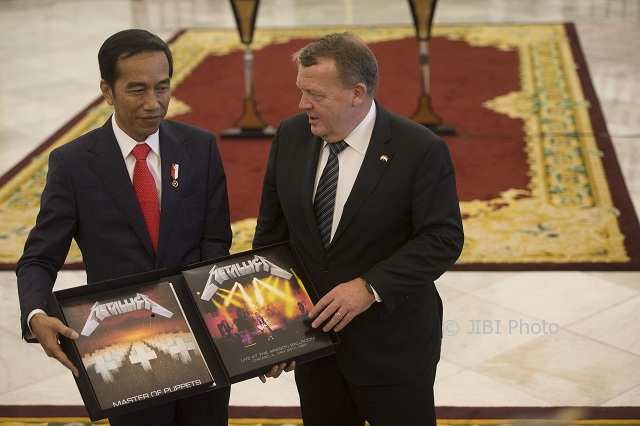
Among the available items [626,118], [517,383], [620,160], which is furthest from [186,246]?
[626,118]

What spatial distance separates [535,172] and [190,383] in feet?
17.9

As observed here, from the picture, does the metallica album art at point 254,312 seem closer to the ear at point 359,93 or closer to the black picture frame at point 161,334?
the black picture frame at point 161,334

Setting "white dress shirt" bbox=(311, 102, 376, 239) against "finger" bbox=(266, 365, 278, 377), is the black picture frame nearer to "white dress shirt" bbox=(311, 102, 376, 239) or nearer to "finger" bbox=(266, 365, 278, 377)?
"finger" bbox=(266, 365, 278, 377)

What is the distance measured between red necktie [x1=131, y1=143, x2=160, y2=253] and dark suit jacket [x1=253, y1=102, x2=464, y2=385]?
38cm

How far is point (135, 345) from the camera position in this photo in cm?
263

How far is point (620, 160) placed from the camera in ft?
25.6

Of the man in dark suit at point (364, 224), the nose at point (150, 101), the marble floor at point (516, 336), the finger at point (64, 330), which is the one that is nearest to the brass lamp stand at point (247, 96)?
the marble floor at point (516, 336)

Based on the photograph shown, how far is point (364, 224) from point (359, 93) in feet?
1.24

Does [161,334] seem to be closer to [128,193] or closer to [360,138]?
[128,193]

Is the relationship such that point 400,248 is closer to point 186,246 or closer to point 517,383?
point 186,246

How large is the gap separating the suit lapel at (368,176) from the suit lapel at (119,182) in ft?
1.86

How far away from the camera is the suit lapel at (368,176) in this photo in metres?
2.85

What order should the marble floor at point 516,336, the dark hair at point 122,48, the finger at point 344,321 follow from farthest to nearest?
the marble floor at point 516,336
the finger at point 344,321
the dark hair at point 122,48

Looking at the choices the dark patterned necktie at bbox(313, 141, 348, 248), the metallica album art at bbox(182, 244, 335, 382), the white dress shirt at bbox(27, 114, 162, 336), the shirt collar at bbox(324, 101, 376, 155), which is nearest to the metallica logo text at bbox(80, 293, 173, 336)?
the metallica album art at bbox(182, 244, 335, 382)
